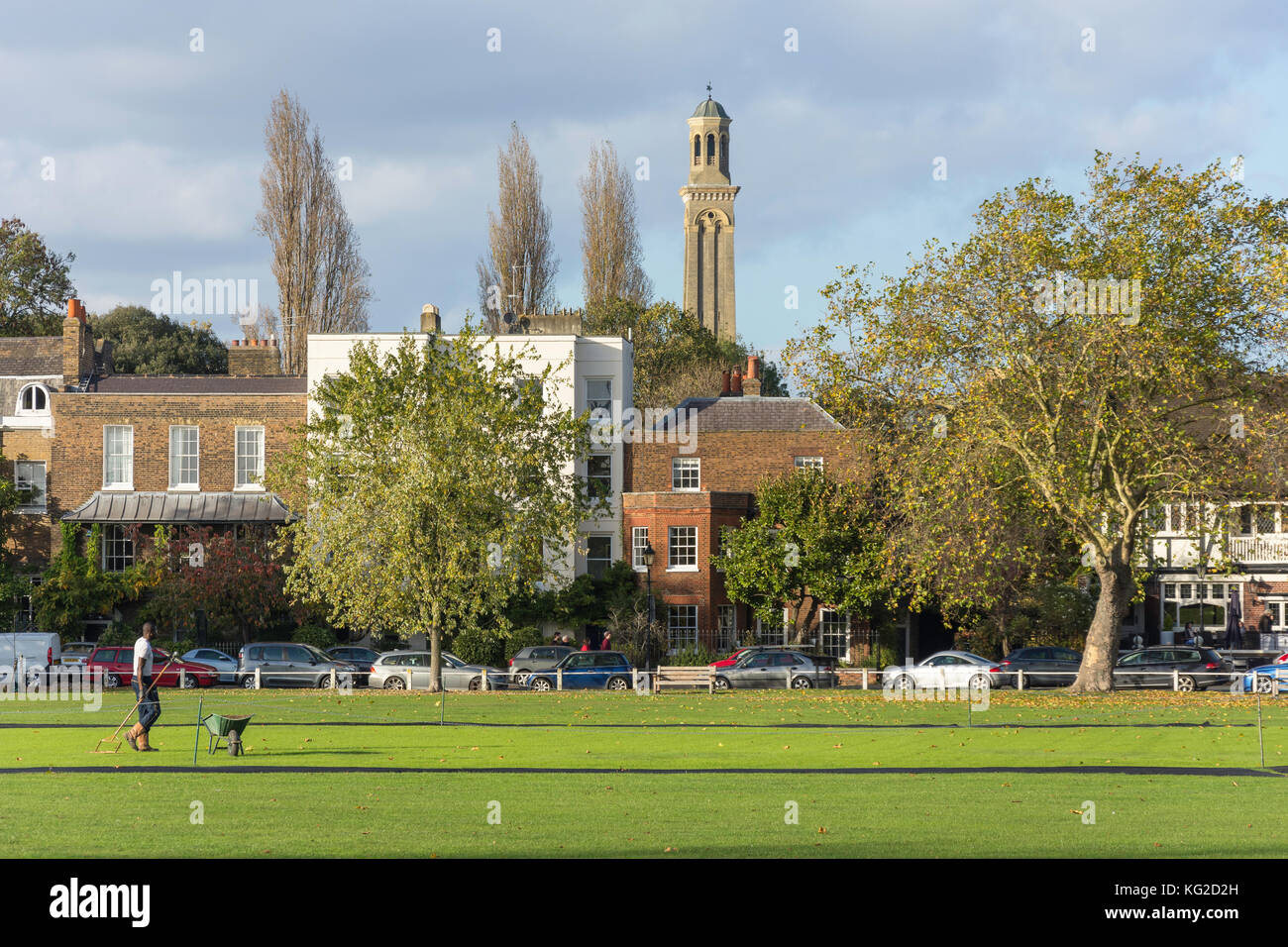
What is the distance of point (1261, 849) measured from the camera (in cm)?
1377

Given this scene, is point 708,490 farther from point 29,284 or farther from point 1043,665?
point 29,284

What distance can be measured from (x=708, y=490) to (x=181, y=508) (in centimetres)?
1886

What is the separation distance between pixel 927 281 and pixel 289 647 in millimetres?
21328

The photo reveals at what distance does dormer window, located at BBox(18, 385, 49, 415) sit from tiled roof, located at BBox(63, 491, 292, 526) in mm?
5231

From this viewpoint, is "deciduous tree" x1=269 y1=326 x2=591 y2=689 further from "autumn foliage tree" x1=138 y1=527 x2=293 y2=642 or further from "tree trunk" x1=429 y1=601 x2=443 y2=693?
"autumn foliage tree" x1=138 y1=527 x2=293 y2=642

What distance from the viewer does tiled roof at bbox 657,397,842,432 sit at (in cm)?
5619

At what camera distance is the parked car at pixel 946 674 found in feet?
137

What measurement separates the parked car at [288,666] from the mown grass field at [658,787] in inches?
441

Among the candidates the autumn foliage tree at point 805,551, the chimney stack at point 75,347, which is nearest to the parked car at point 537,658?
the autumn foliage tree at point 805,551

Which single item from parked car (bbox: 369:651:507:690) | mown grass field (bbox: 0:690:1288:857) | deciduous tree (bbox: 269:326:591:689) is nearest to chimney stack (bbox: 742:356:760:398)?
deciduous tree (bbox: 269:326:591:689)

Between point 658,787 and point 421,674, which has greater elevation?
point 658,787

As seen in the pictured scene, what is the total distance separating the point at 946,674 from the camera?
4212 cm

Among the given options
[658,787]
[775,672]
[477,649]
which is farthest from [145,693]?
[477,649]

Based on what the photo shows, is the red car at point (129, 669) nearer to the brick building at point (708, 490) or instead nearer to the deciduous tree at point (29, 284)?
the brick building at point (708, 490)
